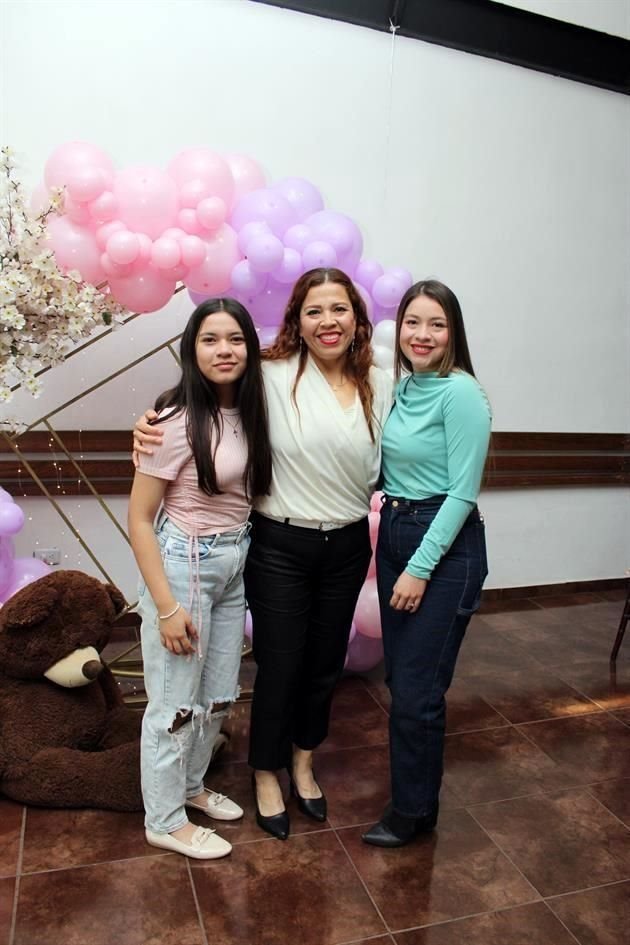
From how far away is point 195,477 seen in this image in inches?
66.4

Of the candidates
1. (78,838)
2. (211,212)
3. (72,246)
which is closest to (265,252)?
(211,212)

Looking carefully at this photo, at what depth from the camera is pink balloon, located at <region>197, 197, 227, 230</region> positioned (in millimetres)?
2160

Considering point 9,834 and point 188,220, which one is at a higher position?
point 188,220

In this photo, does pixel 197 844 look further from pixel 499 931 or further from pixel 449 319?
pixel 449 319

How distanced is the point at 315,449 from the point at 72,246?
0.99 m

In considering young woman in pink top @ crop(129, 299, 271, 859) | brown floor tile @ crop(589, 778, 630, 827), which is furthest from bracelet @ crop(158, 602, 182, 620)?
brown floor tile @ crop(589, 778, 630, 827)

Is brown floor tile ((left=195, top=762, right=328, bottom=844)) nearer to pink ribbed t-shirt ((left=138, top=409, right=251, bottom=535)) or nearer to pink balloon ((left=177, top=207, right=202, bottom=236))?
pink ribbed t-shirt ((left=138, top=409, right=251, bottom=535))

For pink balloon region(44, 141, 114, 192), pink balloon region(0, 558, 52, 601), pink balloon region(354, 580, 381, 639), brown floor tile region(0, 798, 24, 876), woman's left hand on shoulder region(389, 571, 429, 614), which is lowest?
brown floor tile region(0, 798, 24, 876)

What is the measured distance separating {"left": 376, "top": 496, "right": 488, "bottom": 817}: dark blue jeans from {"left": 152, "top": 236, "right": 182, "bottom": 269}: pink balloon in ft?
3.03

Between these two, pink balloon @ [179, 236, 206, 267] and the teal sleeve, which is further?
pink balloon @ [179, 236, 206, 267]

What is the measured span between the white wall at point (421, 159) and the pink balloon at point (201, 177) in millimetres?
765

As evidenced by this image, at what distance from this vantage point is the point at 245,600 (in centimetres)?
190

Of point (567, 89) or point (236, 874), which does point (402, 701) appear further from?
point (567, 89)

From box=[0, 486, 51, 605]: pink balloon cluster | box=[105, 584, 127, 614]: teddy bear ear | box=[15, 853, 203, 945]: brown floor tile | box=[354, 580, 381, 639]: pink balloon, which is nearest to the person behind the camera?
box=[15, 853, 203, 945]: brown floor tile
